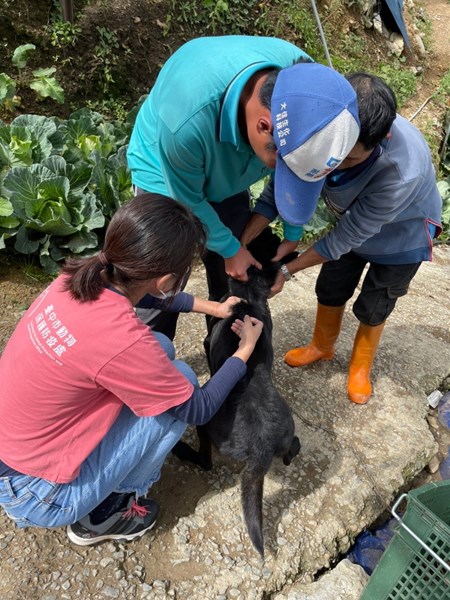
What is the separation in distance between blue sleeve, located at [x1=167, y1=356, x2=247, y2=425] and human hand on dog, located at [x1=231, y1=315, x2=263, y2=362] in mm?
82

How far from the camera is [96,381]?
1.73 metres

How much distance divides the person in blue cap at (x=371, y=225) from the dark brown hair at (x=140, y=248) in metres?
0.52

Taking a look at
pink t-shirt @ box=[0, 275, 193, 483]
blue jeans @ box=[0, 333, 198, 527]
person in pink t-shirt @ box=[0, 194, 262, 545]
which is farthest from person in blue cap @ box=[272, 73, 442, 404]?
blue jeans @ box=[0, 333, 198, 527]

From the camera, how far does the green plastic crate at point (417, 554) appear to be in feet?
6.00

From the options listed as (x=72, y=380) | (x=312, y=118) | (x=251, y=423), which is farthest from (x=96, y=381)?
(x=312, y=118)

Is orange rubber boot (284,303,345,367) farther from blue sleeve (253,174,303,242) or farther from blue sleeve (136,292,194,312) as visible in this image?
blue sleeve (136,292,194,312)

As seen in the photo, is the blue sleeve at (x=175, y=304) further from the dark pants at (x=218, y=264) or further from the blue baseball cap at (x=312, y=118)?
the blue baseball cap at (x=312, y=118)

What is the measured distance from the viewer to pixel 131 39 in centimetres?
538

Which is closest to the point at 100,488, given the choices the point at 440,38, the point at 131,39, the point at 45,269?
the point at 45,269

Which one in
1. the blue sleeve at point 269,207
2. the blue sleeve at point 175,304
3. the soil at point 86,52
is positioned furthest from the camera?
the soil at point 86,52

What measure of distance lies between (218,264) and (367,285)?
0.92 meters

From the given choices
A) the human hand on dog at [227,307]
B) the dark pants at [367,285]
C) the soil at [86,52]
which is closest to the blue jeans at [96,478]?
the human hand on dog at [227,307]

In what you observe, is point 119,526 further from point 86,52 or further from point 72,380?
point 86,52

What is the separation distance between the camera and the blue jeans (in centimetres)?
188
